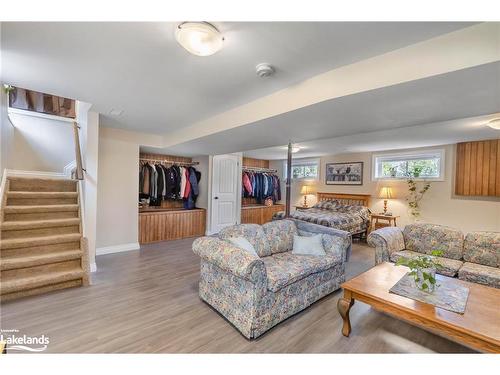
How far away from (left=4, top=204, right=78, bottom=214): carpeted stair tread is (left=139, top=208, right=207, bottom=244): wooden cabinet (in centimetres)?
147

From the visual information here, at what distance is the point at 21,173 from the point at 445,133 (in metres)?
7.47

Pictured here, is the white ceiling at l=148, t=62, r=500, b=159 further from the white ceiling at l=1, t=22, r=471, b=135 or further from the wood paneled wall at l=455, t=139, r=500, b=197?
the wood paneled wall at l=455, t=139, r=500, b=197

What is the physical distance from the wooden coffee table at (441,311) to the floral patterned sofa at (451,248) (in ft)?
2.37

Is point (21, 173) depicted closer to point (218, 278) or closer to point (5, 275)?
point (5, 275)

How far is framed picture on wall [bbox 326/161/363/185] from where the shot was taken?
584 cm

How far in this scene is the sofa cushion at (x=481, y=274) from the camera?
2.36 metres

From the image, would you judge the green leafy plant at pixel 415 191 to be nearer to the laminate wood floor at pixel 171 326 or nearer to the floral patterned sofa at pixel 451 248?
the floral patterned sofa at pixel 451 248

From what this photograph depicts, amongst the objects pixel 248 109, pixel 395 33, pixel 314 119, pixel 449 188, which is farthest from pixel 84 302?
pixel 449 188

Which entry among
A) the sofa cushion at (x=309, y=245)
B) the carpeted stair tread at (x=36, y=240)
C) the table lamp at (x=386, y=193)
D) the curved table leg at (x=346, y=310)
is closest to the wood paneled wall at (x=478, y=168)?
the table lamp at (x=386, y=193)

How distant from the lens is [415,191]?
4.96 m

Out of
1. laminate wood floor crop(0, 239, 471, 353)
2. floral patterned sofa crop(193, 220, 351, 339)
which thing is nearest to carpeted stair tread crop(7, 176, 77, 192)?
laminate wood floor crop(0, 239, 471, 353)

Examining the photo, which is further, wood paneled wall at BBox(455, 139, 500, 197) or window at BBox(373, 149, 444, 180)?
window at BBox(373, 149, 444, 180)

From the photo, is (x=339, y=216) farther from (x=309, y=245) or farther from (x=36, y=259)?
(x=36, y=259)

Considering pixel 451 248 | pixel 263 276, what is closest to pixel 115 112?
pixel 263 276
